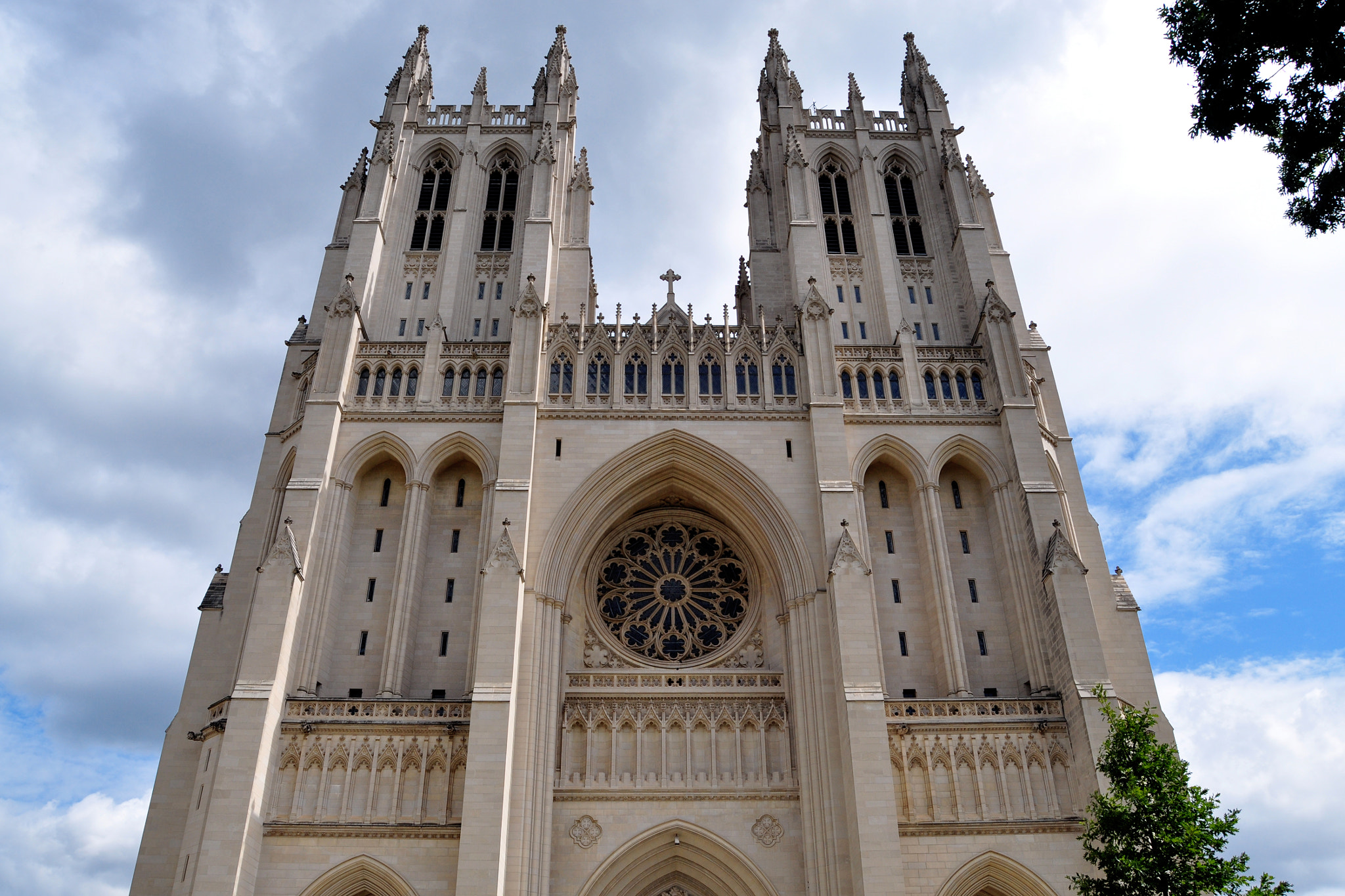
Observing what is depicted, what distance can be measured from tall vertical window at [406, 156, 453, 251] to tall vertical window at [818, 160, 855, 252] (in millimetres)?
14000

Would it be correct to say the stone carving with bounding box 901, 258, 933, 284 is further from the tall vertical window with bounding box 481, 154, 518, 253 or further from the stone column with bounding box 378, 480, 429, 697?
the stone column with bounding box 378, 480, 429, 697

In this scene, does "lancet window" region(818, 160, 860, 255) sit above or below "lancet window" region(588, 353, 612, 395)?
above

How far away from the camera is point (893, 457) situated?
28141 mm

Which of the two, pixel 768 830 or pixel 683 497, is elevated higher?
pixel 683 497

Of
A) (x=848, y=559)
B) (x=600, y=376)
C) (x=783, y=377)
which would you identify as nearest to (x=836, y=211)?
A: (x=783, y=377)

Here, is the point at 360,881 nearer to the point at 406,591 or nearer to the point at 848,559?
the point at 406,591

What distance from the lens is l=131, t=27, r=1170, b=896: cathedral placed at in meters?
21.9

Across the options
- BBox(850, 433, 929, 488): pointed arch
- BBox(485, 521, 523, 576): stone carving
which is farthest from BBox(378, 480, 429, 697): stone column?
BBox(850, 433, 929, 488): pointed arch

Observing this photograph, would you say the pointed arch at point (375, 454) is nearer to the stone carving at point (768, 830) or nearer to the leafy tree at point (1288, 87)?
the stone carving at point (768, 830)

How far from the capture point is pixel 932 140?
1423 inches

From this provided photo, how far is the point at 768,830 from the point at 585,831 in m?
4.60

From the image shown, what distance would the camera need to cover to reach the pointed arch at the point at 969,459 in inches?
1080

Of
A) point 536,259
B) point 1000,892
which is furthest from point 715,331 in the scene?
point 1000,892

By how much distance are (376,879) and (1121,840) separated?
15928 millimetres
